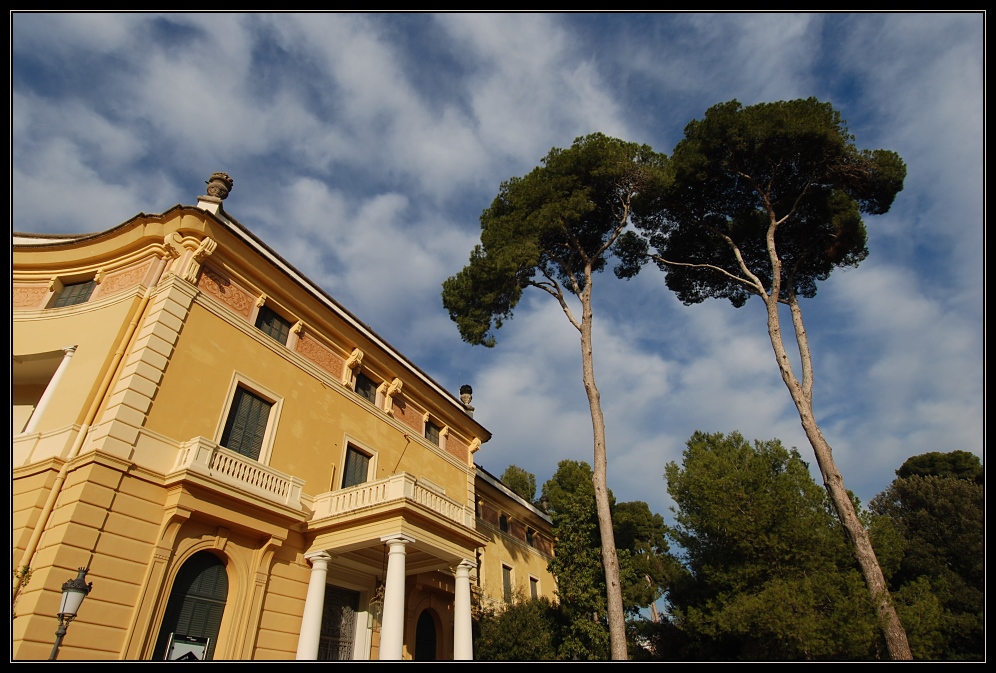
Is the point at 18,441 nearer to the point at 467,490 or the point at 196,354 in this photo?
the point at 196,354

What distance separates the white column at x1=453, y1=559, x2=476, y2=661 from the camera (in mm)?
11938

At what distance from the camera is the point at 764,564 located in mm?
13656

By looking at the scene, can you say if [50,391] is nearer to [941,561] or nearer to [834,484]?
[834,484]

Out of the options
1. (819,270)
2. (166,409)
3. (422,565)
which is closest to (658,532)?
(819,270)

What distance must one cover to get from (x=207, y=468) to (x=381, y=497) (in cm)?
348

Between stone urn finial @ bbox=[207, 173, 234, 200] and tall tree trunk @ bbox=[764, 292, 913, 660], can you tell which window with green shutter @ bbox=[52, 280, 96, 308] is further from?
tall tree trunk @ bbox=[764, 292, 913, 660]

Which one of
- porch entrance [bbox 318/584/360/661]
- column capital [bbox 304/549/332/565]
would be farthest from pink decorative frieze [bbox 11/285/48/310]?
porch entrance [bbox 318/584/360/661]

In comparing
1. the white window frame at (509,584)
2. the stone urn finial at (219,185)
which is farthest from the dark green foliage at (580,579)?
the stone urn finial at (219,185)

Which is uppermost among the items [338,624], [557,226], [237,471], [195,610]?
[557,226]

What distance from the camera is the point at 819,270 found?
19781 mm

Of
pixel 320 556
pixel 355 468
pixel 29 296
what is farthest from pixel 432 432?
pixel 29 296

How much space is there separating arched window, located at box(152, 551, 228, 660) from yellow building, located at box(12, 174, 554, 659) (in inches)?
1.3

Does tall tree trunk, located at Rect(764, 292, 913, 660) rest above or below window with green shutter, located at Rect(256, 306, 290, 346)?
below

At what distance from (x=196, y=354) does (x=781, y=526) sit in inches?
570
